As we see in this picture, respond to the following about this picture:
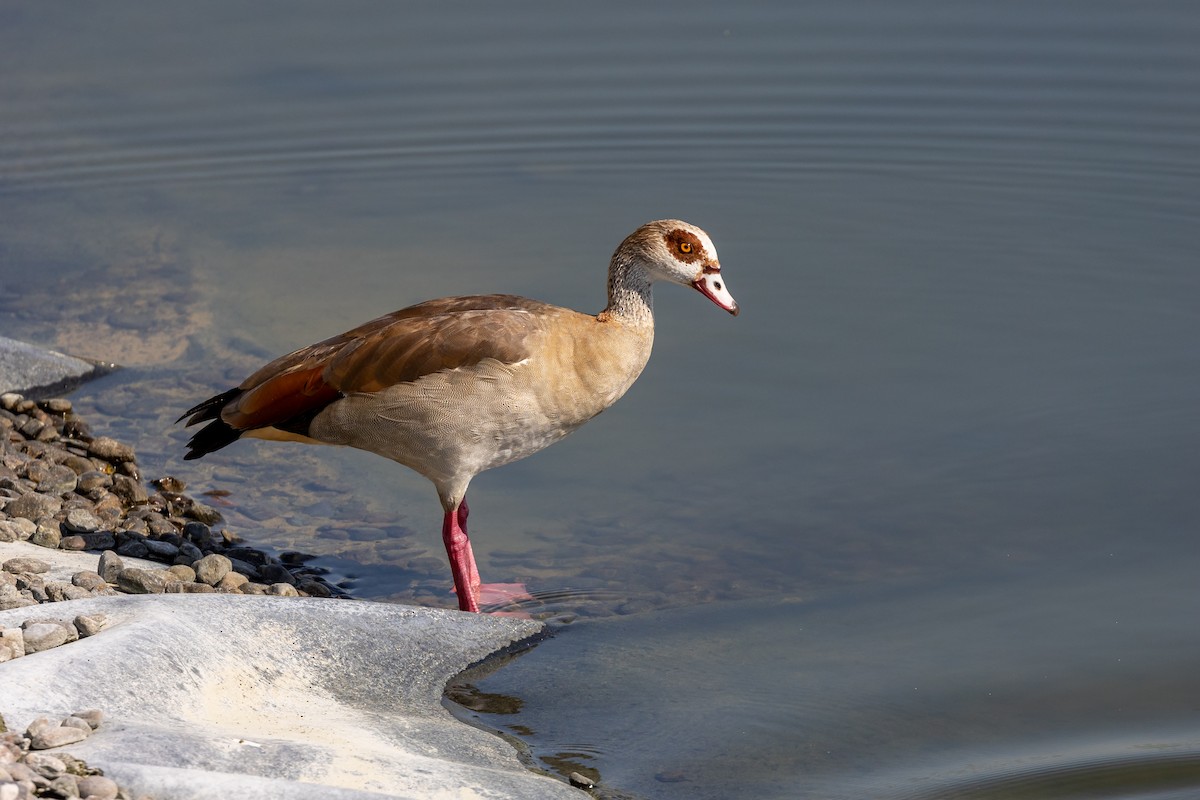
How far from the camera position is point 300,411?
6715mm

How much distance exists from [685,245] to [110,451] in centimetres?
321

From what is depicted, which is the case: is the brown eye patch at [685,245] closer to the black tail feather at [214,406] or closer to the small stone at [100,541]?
the black tail feather at [214,406]

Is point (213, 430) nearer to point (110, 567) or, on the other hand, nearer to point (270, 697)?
point (110, 567)

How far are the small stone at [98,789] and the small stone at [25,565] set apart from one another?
2.16m

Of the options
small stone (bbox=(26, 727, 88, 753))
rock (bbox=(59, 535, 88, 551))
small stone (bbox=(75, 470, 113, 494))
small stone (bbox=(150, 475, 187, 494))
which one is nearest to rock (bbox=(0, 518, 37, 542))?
rock (bbox=(59, 535, 88, 551))

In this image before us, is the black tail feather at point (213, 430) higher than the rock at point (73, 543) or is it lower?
higher

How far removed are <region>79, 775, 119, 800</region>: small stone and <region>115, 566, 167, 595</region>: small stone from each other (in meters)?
2.18

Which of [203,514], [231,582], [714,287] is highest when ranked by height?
[714,287]

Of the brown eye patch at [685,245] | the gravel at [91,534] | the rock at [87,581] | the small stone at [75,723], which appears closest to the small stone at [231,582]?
the gravel at [91,534]

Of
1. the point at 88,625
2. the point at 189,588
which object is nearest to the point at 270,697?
the point at 88,625

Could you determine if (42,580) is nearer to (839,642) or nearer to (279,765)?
(279,765)

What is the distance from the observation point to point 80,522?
669cm

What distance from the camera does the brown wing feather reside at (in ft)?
21.2

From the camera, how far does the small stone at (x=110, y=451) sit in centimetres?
762
